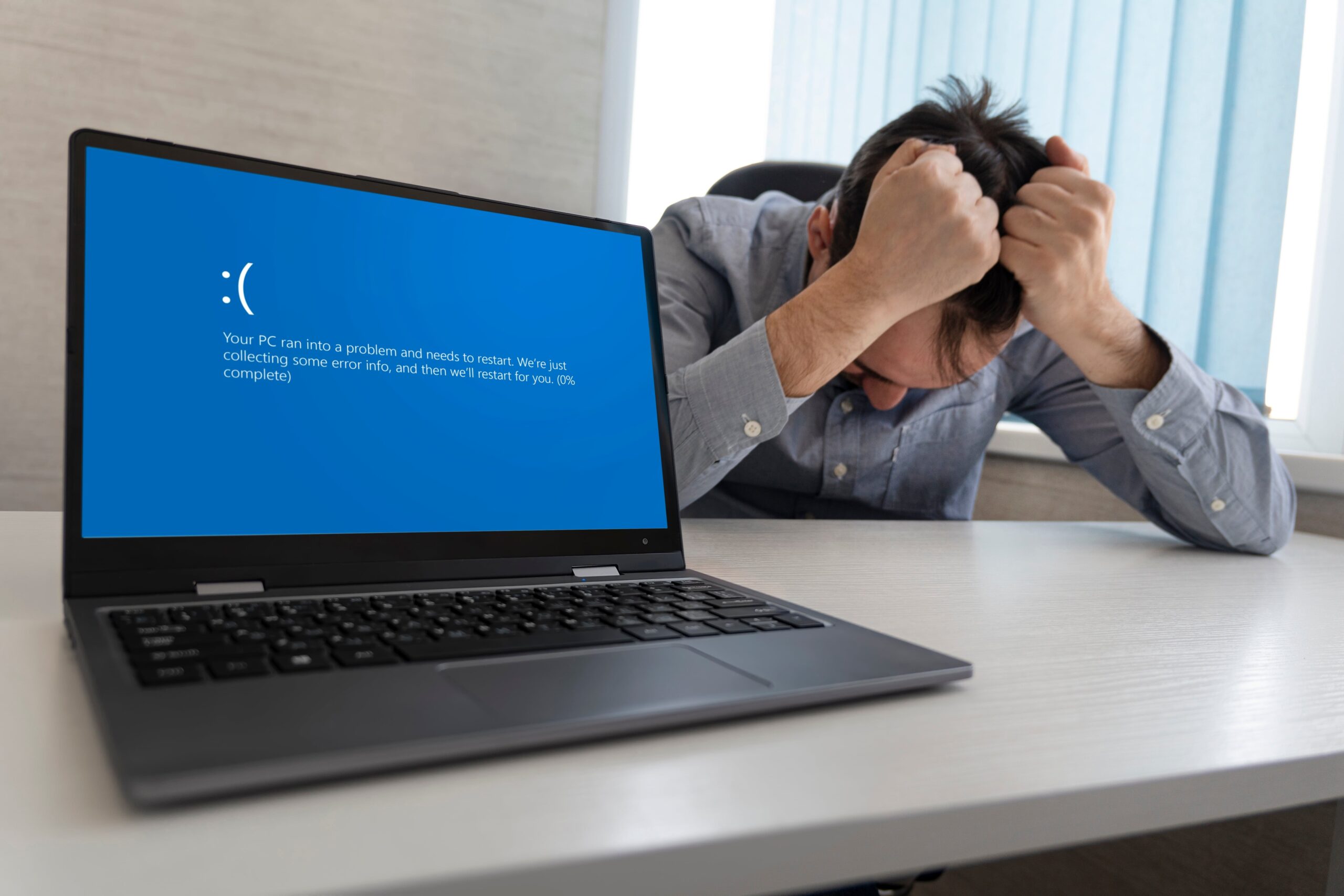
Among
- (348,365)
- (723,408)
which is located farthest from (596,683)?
(723,408)

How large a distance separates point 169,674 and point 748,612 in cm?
26

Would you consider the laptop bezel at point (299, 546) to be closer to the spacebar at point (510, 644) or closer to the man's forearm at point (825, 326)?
the spacebar at point (510, 644)

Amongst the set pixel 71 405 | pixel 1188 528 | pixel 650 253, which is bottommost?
pixel 1188 528

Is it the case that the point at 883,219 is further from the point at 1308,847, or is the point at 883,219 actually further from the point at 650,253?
the point at 1308,847

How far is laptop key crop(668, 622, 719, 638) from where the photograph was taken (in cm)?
43

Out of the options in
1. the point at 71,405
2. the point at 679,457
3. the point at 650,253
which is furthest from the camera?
the point at 679,457

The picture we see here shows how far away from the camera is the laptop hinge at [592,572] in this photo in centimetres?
54

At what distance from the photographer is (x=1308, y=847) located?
2.98 ft

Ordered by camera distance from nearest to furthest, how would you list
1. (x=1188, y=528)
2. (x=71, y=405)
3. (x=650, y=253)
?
(x=71, y=405)
(x=650, y=253)
(x=1188, y=528)

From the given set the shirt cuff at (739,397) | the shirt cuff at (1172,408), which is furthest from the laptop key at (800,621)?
the shirt cuff at (1172,408)

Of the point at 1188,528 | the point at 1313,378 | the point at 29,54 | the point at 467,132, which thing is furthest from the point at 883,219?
the point at 29,54

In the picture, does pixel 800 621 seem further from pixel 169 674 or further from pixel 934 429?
pixel 934 429

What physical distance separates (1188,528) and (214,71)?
1.94 meters

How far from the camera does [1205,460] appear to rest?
99cm
